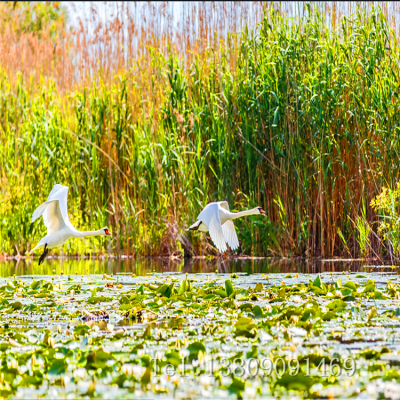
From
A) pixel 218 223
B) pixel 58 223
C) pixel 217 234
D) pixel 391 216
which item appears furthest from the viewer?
pixel 58 223

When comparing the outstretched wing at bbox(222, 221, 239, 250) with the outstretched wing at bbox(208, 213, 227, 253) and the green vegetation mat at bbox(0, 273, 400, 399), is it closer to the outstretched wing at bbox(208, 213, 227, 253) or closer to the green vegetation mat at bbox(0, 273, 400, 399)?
the outstretched wing at bbox(208, 213, 227, 253)

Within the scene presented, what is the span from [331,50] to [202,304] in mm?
5722

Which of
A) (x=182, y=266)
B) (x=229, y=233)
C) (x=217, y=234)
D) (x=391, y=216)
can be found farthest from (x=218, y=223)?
(x=391, y=216)

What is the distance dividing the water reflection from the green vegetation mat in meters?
2.13

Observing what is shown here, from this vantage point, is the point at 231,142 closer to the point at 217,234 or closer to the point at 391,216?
the point at 391,216

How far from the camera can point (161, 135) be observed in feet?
37.5

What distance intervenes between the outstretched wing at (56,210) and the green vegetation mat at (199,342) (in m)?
1.74

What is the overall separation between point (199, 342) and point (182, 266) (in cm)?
613

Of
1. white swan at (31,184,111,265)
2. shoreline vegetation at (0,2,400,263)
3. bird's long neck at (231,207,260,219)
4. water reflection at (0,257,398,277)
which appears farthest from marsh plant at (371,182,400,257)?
white swan at (31,184,111,265)

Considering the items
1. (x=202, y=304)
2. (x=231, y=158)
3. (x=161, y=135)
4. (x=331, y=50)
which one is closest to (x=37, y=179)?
(x=161, y=135)

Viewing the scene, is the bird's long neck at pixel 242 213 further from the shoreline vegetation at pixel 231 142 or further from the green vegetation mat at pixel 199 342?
the green vegetation mat at pixel 199 342

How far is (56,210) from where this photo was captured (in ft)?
29.7

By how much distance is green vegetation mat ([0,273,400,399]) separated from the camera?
3.35 meters

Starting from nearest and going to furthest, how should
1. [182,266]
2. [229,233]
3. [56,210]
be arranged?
1. [56,210]
2. [229,233]
3. [182,266]
